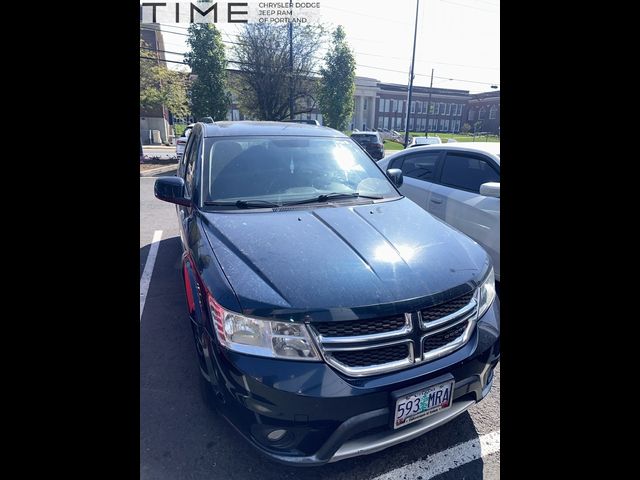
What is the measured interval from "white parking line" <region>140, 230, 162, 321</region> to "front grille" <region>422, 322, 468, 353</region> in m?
2.87

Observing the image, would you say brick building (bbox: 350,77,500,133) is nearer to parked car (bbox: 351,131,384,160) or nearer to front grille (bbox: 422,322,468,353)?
parked car (bbox: 351,131,384,160)

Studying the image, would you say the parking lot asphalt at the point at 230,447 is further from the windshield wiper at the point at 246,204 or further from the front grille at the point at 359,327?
the windshield wiper at the point at 246,204

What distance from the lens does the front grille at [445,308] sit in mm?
1693

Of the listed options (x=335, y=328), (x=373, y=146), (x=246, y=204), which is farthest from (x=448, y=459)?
(x=373, y=146)

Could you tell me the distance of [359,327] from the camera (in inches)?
61.9

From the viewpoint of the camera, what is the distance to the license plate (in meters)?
1.57

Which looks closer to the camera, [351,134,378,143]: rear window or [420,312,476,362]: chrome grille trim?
[420,312,476,362]: chrome grille trim

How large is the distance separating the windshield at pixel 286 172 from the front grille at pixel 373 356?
53.5 inches

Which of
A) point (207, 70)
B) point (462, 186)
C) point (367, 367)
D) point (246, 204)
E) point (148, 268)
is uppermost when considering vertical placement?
point (207, 70)

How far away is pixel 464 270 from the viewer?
1.95 m

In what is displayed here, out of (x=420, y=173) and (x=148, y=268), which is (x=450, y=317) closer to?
(x=420, y=173)

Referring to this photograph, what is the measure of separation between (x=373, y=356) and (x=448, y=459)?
86 centimetres

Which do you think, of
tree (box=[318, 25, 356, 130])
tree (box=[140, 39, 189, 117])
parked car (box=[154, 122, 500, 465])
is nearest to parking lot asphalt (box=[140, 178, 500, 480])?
parked car (box=[154, 122, 500, 465])

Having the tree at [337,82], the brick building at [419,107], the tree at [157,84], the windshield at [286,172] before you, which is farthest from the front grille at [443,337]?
the brick building at [419,107]
